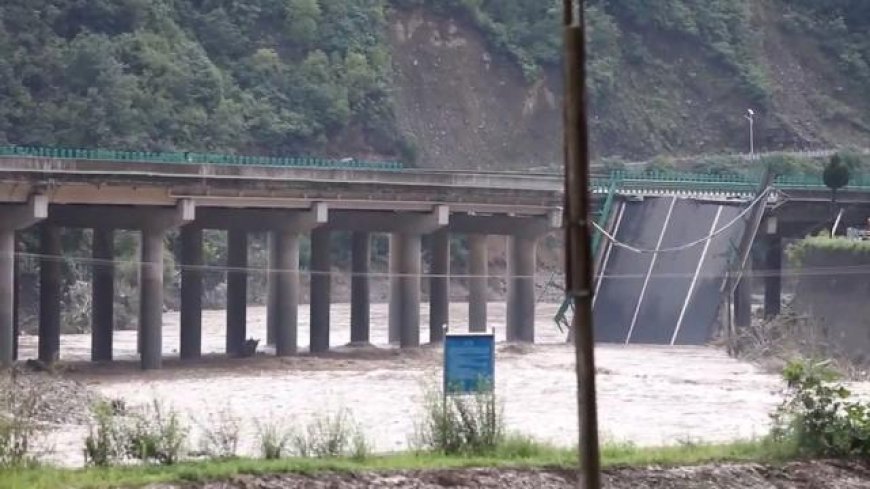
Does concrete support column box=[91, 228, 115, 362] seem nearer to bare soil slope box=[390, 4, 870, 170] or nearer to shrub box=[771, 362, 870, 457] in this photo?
shrub box=[771, 362, 870, 457]

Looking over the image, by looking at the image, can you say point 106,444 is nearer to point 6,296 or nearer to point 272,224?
point 6,296

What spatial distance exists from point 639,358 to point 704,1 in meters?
79.3

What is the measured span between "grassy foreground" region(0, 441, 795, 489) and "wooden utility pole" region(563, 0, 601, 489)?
33.7ft

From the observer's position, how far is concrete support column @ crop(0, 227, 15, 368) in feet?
154

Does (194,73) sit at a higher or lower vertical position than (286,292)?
higher

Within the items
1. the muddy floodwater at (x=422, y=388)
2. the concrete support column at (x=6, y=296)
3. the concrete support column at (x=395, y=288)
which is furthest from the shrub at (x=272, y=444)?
the concrete support column at (x=395, y=288)

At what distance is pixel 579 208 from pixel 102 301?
49845 millimetres

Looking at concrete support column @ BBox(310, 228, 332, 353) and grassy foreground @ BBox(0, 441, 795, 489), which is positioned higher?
concrete support column @ BBox(310, 228, 332, 353)

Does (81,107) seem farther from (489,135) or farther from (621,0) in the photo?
(621,0)

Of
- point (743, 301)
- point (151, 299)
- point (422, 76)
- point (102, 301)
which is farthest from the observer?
point (422, 76)

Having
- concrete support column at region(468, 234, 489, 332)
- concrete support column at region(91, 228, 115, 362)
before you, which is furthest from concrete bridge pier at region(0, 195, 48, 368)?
concrete support column at region(468, 234, 489, 332)

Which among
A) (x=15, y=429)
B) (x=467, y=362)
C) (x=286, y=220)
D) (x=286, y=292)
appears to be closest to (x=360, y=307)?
(x=286, y=220)

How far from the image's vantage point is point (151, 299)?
5353 cm

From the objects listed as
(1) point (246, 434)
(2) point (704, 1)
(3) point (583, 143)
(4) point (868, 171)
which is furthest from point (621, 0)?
(3) point (583, 143)
